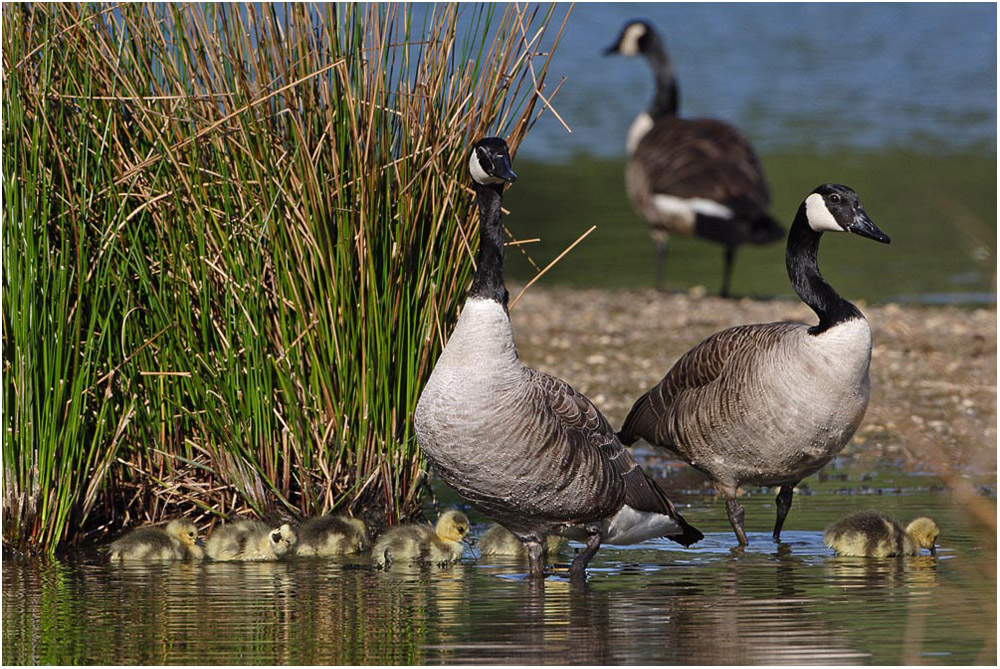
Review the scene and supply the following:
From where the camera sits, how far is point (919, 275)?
22.0 metres

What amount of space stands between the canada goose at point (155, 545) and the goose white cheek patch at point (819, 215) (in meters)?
4.23

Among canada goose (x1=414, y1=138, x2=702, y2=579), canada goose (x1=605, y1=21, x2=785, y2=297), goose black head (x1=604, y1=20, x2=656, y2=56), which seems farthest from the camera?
goose black head (x1=604, y1=20, x2=656, y2=56)

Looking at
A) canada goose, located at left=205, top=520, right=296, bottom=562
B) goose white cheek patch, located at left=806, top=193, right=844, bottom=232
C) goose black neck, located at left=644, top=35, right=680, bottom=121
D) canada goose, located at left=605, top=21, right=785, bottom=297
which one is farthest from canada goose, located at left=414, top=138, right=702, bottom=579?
goose black neck, located at left=644, top=35, right=680, bottom=121

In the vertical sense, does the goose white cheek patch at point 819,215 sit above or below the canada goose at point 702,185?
below

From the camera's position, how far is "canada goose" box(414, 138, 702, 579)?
8.02m

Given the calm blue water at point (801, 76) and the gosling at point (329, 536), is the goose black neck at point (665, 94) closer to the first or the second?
the calm blue water at point (801, 76)

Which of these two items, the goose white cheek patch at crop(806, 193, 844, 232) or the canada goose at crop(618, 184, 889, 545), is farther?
the goose white cheek patch at crop(806, 193, 844, 232)

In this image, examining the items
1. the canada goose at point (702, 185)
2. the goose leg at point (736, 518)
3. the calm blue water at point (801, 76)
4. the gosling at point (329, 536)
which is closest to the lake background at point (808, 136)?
the calm blue water at point (801, 76)

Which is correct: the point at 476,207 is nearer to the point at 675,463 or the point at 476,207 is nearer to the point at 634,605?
the point at 634,605

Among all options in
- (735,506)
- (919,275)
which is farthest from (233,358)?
(919,275)

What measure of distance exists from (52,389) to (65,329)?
352mm

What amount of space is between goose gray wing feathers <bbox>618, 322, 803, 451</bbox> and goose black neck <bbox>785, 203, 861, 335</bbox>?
0.21m

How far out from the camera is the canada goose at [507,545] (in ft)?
30.7

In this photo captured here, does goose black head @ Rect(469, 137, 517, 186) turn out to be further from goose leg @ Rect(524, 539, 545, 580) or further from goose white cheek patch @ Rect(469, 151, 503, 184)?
goose leg @ Rect(524, 539, 545, 580)
